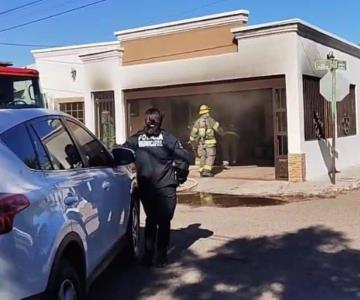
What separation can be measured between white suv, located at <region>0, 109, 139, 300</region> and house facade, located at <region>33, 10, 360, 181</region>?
30.8 feet

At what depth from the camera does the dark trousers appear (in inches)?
256

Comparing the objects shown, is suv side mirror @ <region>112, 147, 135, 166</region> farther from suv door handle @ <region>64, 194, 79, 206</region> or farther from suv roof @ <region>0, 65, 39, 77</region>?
suv roof @ <region>0, 65, 39, 77</region>

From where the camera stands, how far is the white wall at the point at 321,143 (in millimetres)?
14742

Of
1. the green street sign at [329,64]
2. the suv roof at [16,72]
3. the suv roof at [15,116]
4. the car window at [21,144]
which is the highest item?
the green street sign at [329,64]

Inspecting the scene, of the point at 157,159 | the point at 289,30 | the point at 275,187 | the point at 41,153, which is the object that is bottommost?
the point at 275,187

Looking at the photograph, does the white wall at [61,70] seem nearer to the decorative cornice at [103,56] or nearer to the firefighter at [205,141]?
the decorative cornice at [103,56]

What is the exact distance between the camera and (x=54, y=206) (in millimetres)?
3850

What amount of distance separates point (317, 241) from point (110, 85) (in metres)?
11.3

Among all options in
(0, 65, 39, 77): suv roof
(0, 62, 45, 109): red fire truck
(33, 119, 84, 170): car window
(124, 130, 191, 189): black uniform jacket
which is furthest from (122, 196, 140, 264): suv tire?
(0, 65, 39, 77): suv roof

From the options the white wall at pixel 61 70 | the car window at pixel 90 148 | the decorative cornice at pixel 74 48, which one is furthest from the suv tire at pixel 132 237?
the white wall at pixel 61 70

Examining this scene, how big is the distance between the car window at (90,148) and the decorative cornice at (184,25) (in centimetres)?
1017

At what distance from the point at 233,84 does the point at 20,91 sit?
5.89 m

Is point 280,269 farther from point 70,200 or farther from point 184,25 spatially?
point 184,25

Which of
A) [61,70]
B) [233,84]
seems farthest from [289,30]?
[61,70]
